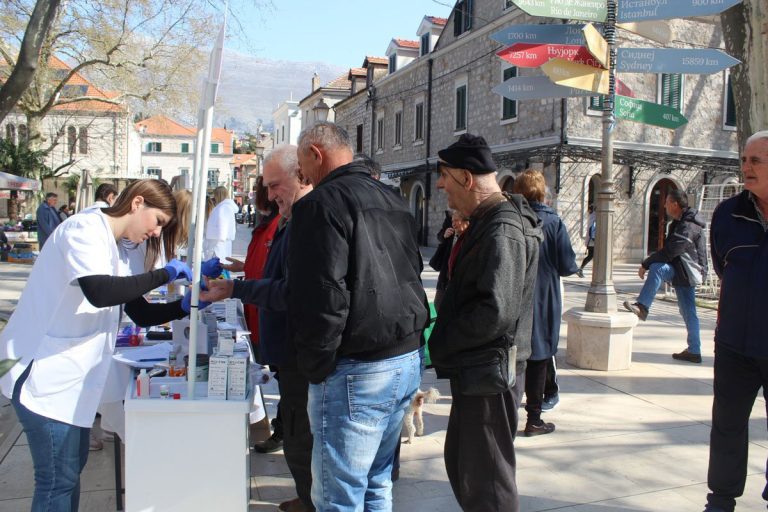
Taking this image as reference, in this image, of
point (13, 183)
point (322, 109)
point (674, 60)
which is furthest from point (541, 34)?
point (13, 183)

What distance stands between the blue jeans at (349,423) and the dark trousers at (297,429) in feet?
2.59

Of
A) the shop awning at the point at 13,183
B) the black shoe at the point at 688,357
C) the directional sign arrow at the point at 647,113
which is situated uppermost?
the shop awning at the point at 13,183

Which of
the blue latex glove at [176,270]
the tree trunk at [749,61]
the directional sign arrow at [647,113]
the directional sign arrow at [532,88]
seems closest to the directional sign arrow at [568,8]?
the directional sign arrow at [532,88]

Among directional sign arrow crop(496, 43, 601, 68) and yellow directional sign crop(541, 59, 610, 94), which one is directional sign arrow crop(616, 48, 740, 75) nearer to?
yellow directional sign crop(541, 59, 610, 94)

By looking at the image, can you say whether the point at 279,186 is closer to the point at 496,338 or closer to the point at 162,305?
the point at 162,305

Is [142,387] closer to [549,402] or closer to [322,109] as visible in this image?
[549,402]

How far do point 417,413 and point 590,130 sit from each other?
1420 centimetres

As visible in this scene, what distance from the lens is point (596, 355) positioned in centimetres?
621

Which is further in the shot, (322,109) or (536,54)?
(322,109)

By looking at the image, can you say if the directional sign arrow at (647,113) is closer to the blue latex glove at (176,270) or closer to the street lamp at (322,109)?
the blue latex glove at (176,270)

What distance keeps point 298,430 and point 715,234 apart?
2.39 meters

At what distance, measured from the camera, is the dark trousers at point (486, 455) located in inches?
99.0

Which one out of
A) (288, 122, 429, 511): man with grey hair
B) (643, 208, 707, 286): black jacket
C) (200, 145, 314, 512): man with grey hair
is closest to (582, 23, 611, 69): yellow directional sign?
(643, 208, 707, 286): black jacket

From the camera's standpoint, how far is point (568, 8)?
206 inches
